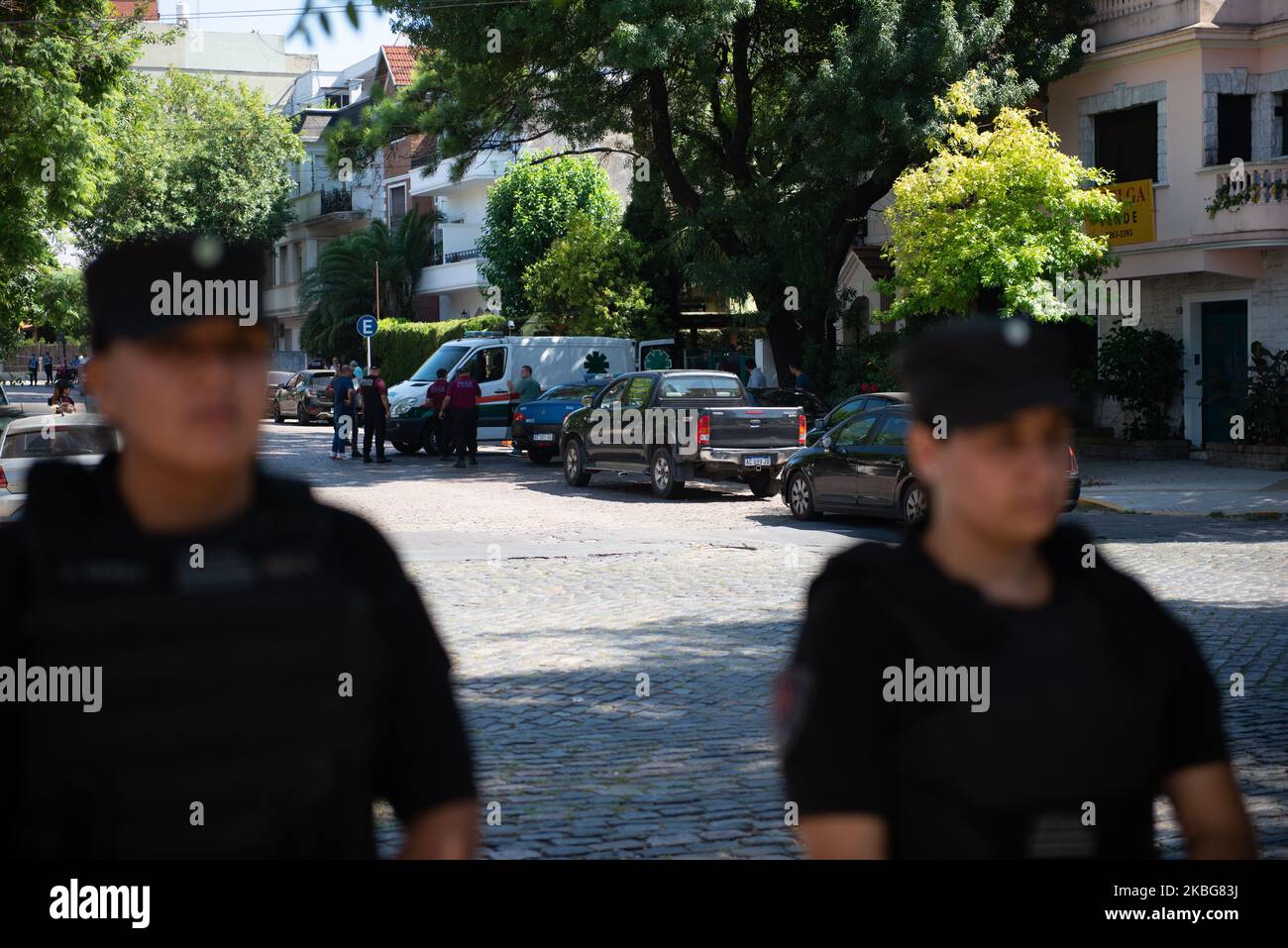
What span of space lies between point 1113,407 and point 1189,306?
2.31 meters

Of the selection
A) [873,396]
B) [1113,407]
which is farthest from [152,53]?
[873,396]

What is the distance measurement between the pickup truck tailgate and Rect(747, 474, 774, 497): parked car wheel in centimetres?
57

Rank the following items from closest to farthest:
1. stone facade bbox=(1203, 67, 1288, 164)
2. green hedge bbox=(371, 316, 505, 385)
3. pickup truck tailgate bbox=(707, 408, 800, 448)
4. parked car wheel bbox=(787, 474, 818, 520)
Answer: parked car wheel bbox=(787, 474, 818, 520) < pickup truck tailgate bbox=(707, 408, 800, 448) < stone facade bbox=(1203, 67, 1288, 164) < green hedge bbox=(371, 316, 505, 385)

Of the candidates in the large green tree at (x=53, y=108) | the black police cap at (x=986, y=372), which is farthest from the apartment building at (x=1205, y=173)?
the black police cap at (x=986, y=372)

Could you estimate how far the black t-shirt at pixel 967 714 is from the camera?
7.29 ft

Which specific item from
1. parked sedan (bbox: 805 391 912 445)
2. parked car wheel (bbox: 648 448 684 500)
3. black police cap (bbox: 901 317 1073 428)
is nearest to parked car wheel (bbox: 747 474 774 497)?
parked car wheel (bbox: 648 448 684 500)

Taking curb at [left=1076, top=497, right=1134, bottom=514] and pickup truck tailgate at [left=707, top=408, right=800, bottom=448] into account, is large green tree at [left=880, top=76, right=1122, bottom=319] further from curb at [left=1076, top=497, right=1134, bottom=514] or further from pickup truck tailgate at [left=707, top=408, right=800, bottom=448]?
curb at [left=1076, top=497, right=1134, bottom=514]

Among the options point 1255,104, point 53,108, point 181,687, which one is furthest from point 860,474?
point 181,687

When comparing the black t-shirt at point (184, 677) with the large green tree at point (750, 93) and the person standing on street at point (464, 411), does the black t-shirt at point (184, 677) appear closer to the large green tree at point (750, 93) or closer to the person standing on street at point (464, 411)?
the large green tree at point (750, 93)

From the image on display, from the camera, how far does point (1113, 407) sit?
2938 centimetres

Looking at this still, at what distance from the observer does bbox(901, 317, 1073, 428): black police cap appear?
2.26m

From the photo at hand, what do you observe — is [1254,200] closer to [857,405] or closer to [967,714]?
[857,405]

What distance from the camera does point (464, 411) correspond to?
2872 cm
